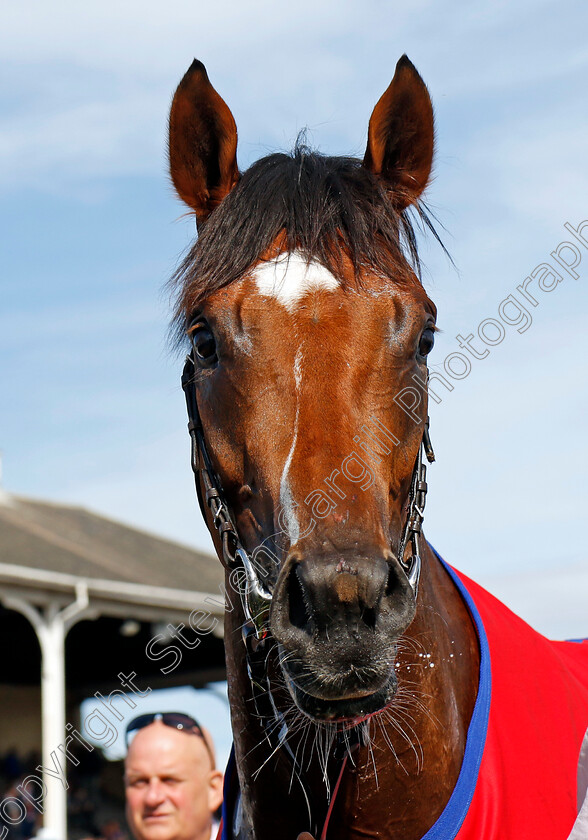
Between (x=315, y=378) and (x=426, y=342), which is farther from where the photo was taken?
(x=426, y=342)

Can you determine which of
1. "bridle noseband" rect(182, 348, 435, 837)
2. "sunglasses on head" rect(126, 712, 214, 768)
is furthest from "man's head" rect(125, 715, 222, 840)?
"bridle noseband" rect(182, 348, 435, 837)

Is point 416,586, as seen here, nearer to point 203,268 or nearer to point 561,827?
point 561,827

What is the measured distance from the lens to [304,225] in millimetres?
2590

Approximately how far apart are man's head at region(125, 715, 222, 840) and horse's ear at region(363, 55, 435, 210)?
8.63ft

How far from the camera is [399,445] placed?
95.6 inches

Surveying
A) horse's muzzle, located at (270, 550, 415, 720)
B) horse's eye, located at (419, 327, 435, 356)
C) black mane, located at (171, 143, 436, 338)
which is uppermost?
black mane, located at (171, 143, 436, 338)

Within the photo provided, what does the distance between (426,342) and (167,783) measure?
2553 millimetres

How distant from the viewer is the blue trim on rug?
229cm

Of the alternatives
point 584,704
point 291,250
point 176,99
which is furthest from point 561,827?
point 176,99

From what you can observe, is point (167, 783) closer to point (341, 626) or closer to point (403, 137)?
point (341, 626)

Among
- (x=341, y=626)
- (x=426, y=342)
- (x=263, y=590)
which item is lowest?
(x=341, y=626)

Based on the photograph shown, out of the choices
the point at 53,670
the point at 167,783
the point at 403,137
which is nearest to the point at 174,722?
the point at 167,783

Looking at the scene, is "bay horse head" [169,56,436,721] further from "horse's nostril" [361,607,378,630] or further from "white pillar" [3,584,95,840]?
"white pillar" [3,584,95,840]

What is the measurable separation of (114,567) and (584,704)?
1220 centimetres
